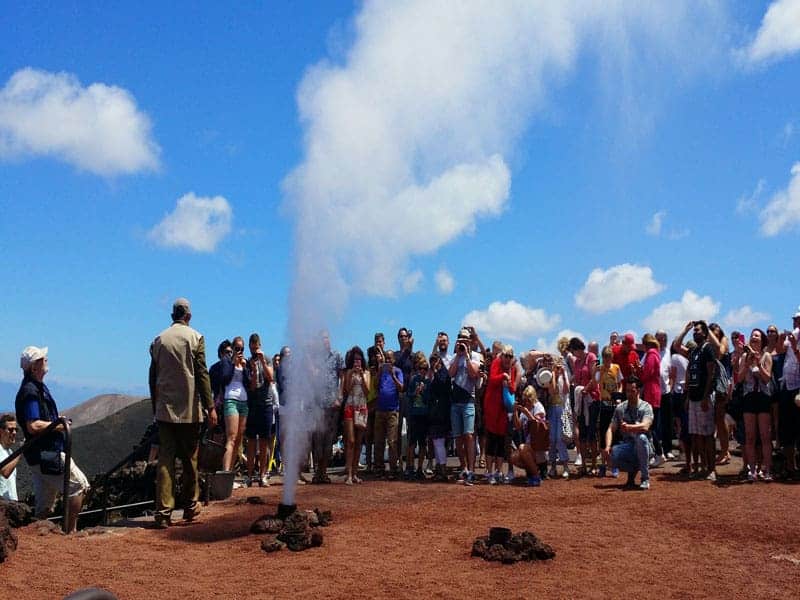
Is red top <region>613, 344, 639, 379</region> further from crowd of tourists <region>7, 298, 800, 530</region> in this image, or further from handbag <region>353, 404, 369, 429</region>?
handbag <region>353, 404, 369, 429</region>

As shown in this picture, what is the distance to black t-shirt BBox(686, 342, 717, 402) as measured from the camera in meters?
12.1

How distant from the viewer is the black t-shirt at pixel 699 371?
12.1 m

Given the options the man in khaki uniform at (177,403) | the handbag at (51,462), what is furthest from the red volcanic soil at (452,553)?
the handbag at (51,462)

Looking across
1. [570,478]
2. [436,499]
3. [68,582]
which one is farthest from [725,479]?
[68,582]

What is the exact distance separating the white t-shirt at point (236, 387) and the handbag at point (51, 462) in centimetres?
403

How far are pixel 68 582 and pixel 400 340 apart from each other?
8654 millimetres

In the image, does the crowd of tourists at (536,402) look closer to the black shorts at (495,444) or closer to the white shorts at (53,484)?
the black shorts at (495,444)

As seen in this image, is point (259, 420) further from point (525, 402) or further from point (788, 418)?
point (788, 418)

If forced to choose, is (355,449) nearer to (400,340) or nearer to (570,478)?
(400,340)

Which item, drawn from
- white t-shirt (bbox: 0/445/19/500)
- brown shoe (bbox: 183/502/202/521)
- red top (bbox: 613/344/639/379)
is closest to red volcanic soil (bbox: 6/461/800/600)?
brown shoe (bbox: 183/502/202/521)

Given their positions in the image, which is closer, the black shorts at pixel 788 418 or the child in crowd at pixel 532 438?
the black shorts at pixel 788 418

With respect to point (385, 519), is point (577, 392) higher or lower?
higher

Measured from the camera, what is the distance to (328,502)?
1073cm

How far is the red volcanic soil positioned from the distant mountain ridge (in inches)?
792
